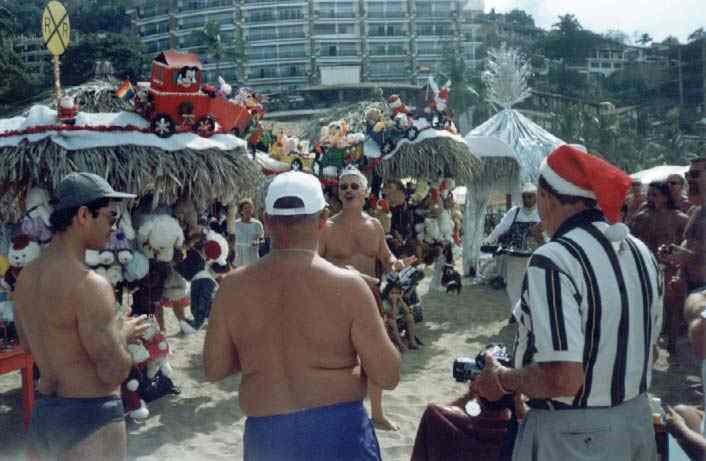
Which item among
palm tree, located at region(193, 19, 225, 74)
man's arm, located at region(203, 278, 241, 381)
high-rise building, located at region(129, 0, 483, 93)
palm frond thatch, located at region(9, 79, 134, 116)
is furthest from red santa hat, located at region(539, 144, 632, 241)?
high-rise building, located at region(129, 0, 483, 93)

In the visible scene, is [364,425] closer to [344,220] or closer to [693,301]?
[693,301]

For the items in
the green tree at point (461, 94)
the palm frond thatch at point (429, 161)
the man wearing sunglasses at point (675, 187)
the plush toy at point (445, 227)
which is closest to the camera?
the man wearing sunglasses at point (675, 187)

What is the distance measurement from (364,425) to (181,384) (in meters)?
4.26

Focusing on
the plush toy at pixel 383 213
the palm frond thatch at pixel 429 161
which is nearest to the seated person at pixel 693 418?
the plush toy at pixel 383 213

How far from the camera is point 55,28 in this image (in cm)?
561

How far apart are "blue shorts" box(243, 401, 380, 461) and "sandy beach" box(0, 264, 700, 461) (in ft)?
7.64

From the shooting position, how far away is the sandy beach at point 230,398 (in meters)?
4.86

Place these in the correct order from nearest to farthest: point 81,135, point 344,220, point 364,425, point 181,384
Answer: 1. point 364,425
2. point 81,135
3. point 344,220
4. point 181,384

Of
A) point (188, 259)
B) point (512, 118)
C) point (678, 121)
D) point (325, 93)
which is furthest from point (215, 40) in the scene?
point (188, 259)

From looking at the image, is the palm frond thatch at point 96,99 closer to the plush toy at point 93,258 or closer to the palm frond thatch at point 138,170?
the palm frond thatch at point 138,170

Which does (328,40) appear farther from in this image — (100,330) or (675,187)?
(100,330)

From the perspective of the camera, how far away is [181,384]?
6.36 m

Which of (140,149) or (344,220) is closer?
Answer: (140,149)

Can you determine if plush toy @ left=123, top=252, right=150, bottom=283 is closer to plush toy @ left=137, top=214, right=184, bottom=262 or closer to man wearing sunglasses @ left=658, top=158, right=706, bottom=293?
plush toy @ left=137, top=214, right=184, bottom=262
